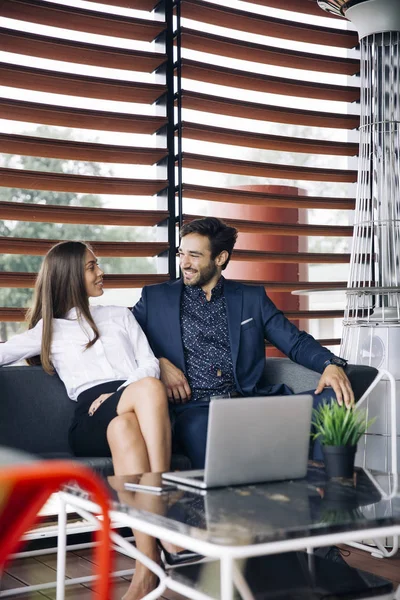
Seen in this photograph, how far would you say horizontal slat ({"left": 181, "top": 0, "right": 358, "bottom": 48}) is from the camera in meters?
4.21

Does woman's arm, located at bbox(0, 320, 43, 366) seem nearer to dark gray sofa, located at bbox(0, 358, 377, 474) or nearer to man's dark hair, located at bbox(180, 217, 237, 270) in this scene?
dark gray sofa, located at bbox(0, 358, 377, 474)

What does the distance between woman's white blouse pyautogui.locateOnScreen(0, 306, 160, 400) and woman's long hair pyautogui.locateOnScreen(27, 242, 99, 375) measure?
0.05 metres

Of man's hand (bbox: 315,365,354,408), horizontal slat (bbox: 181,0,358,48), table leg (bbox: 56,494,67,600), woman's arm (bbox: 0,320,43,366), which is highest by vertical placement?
horizontal slat (bbox: 181,0,358,48)

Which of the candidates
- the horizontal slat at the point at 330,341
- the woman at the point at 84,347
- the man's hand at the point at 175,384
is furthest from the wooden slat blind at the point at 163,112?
the man's hand at the point at 175,384

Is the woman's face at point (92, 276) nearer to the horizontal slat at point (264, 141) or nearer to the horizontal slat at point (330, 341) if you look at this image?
the horizontal slat at point (264, 141)

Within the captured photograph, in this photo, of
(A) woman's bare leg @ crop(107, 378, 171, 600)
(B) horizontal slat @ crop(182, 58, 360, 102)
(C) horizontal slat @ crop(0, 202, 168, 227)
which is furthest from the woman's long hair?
(B) horizontal slat @ crop(182, 58, 360, 102)

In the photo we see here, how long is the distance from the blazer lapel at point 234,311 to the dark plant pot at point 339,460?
4.53 feet

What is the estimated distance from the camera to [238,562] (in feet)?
7.04

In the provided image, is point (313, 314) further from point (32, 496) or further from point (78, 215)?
point (32, 496)

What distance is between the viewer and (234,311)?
3.83 metres

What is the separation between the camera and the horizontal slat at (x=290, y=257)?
4.32m

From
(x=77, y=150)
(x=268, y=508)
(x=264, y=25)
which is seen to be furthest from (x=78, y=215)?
(x=268, y=508)

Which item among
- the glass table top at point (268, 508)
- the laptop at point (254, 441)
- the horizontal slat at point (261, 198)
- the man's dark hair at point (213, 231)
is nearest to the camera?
the glass table top at point (268, 508)

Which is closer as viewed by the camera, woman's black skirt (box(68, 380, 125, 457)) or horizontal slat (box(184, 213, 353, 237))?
woman's black skirt (box(68, 380, 125, 457))
